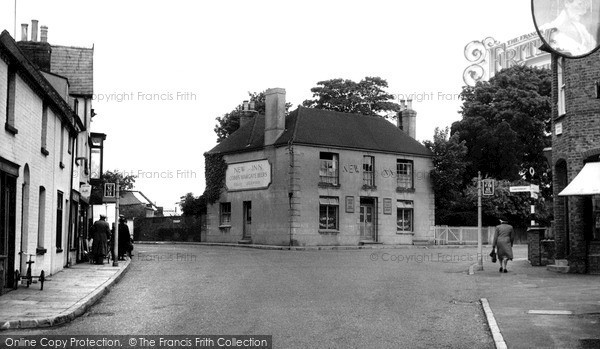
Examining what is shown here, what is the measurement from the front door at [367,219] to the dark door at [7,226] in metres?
31.2

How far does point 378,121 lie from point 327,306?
38020 mm

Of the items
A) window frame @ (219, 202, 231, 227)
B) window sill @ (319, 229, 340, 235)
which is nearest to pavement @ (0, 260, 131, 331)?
window sill @ (319, 229, 340, 235)

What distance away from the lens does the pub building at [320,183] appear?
42.6m

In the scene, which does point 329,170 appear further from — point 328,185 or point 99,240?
point 99,240

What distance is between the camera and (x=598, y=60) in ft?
65.6

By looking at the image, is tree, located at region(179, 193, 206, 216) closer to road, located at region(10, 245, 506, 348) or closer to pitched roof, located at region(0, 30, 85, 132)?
road, located at region(10, 245, 506, 348)

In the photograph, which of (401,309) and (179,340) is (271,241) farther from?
(179,340)

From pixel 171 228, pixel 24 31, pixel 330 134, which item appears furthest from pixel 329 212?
pixel 24 31

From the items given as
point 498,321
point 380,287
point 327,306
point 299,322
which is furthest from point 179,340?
point 380,287

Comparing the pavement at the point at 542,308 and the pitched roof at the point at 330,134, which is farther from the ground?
the pitched roof at the point at 330,134

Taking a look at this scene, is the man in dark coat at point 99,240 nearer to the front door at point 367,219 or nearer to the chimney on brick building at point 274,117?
the chimney on brick building at point 274,117

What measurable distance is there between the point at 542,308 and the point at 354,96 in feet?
163

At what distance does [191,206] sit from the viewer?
52.8 m

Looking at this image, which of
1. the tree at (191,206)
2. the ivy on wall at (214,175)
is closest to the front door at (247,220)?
the ivy on wall at (214,175)
